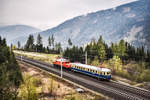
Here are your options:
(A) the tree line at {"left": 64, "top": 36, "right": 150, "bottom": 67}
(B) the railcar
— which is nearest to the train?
(B) the railcar

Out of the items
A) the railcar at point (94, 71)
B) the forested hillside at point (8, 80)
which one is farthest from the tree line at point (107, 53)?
the forested hillside at point (8, 80)

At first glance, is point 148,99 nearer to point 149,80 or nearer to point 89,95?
point 89,95

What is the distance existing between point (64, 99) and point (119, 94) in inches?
389

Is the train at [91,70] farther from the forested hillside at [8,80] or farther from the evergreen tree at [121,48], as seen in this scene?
the evergreen tree at [121,48]

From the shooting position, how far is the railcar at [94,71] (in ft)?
98.2

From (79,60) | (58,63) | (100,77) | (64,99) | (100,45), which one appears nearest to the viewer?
(64,99)

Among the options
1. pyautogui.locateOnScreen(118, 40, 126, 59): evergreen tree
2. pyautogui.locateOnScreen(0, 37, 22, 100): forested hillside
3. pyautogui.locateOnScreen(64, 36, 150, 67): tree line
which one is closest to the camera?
pyautogui.locateOnScreen(0, 37, 22, 100): forested hillside

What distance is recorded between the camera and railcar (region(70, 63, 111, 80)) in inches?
1178

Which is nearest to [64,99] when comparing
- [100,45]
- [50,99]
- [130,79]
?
[50,99]

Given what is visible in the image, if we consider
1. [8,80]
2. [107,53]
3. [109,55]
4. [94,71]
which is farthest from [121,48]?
[8,80]

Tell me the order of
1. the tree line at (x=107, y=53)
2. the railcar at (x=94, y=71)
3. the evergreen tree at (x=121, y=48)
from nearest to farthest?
1. the railcar at (x=94, y=71)
2. the tree line at (x=107, y=53)
3. the evergreen tree at (x=121, y=48)

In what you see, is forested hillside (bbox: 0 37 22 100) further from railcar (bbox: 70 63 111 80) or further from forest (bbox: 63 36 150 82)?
forest (bbox: 63 36 150 82)

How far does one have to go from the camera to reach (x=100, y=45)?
58281 mm

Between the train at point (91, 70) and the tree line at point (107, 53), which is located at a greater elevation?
the tree line at point (107, 53)
